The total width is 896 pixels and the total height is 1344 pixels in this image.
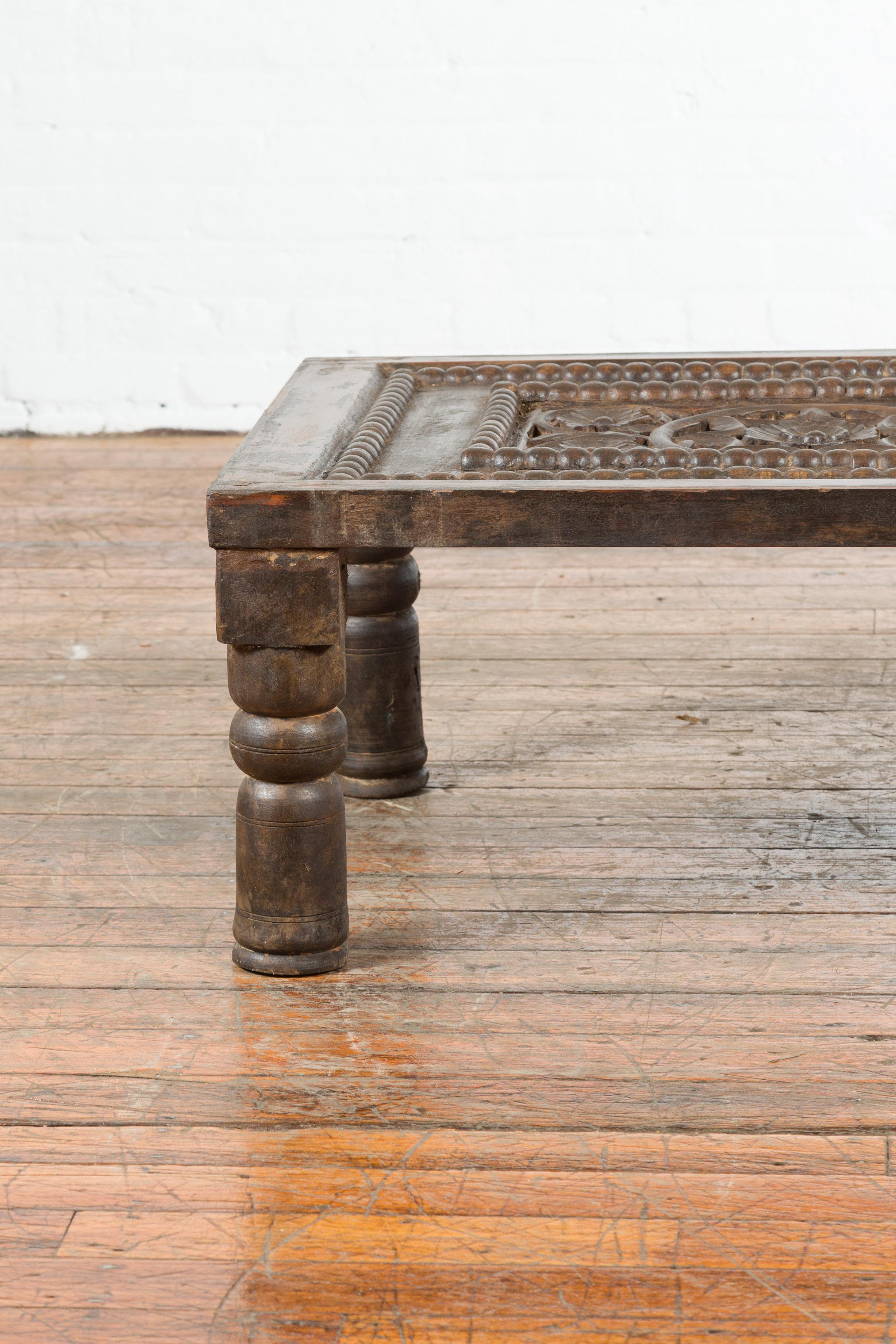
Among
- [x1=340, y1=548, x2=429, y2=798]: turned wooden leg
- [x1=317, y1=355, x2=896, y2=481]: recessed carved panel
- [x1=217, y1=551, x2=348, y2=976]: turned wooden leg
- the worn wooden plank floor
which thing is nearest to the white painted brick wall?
the worn wooden plank floor

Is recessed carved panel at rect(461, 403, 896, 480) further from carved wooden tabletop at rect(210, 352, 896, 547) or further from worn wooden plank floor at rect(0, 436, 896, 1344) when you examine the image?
worn wooden plank floor at rect(0, 436, 896, 1344)

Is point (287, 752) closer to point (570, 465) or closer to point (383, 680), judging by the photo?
point (570, 465)

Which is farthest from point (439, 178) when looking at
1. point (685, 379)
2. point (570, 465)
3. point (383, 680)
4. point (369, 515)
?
point (369, 515)

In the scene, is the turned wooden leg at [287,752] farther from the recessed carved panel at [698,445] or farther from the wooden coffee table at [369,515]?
the recessed carved panel at [698,445]

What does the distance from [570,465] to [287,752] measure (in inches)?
15.3

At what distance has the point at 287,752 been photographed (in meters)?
1.51

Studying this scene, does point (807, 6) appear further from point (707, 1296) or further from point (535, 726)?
point (707, 1296)

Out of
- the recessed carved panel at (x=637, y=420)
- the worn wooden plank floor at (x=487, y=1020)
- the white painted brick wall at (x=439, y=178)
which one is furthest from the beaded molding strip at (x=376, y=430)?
the white painted brick wall at (x=439, y=178)

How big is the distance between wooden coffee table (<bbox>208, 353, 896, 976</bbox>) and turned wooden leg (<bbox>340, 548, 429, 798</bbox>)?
0.21 metres

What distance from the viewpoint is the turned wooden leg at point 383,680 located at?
1944mm

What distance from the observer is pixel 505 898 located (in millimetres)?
1733

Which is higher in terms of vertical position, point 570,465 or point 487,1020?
point 570,465

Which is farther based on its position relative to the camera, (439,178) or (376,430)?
(439,178)

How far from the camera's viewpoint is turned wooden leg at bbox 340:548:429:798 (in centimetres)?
194
